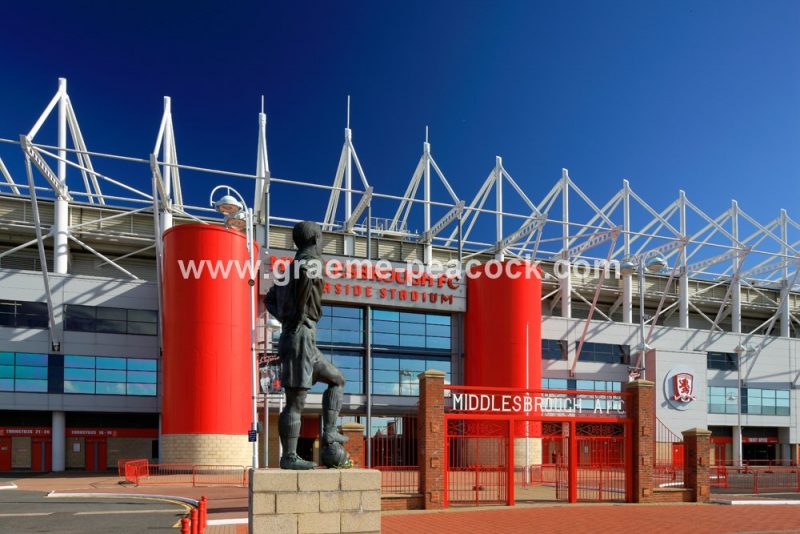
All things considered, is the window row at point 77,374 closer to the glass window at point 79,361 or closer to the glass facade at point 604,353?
the glass window at point 79,361

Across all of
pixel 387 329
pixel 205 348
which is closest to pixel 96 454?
pixel 205 348

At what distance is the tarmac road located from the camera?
16.9 m

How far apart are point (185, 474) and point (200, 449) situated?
4.49 feet

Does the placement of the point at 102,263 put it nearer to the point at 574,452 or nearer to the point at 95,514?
the point at 95,514

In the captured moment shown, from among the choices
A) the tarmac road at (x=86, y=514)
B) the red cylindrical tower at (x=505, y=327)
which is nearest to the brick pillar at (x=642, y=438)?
the tarmac road at (x=86, y=514)

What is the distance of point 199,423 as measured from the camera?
3459cm

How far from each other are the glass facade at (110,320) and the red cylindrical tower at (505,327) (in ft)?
56.8

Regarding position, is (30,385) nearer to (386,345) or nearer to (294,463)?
(386,345)

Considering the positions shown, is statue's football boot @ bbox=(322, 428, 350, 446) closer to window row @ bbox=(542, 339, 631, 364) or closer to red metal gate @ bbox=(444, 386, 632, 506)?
red metal gate @ bbox=(444, 386, 632, 506)

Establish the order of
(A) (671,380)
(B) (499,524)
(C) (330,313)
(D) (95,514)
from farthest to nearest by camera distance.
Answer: (A) (671,380), (C) (330,313), (D) (95,514), (B) (499,524)

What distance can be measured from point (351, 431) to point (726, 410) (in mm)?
38826

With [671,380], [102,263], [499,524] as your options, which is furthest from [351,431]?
[671,380]

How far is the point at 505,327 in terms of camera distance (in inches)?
1661

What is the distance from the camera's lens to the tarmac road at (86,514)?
16938 millimetres
